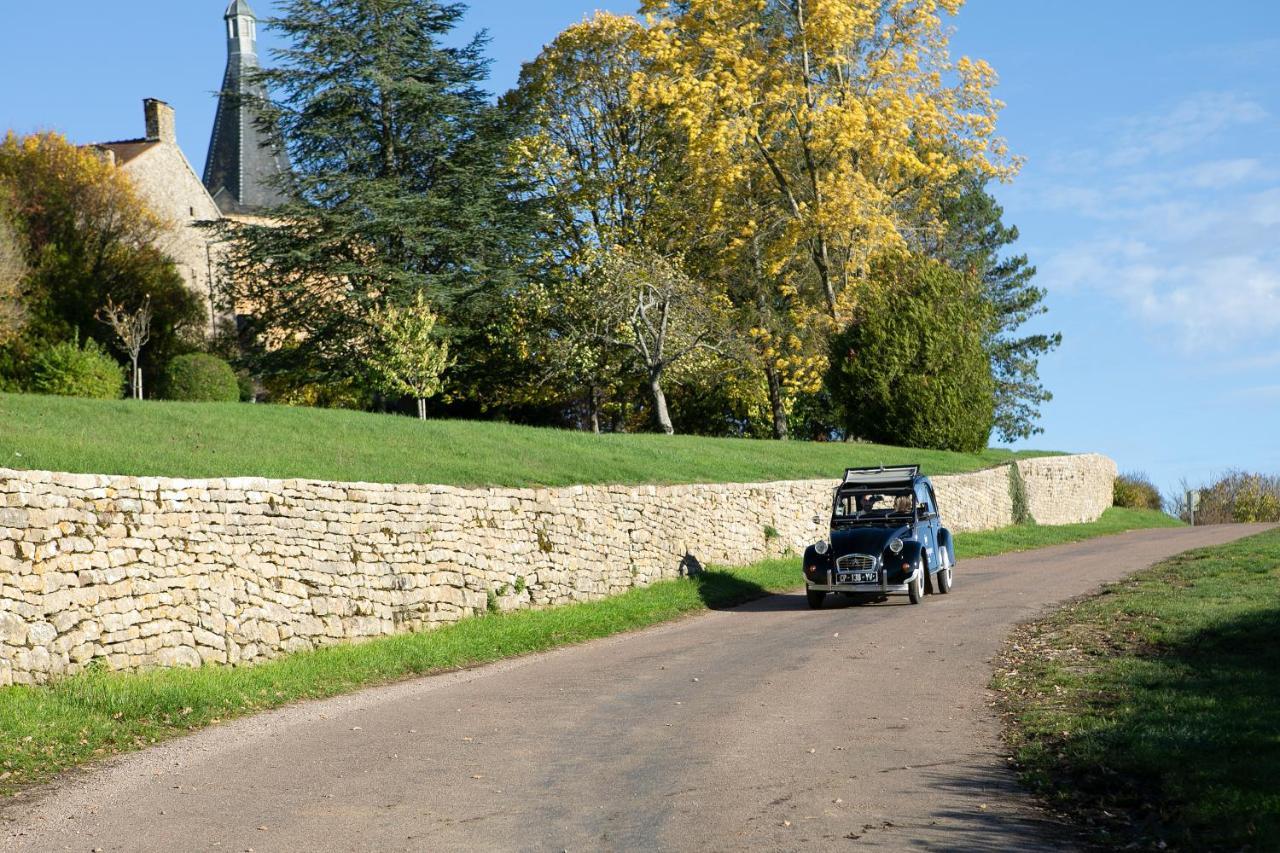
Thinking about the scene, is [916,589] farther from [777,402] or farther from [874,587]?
[777,402]

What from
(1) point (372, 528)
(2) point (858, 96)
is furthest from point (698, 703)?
(2) point (858, 96)

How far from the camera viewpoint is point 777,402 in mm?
43688

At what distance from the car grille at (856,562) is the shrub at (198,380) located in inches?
850

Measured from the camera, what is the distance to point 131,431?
20859mm

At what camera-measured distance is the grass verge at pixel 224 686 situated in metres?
10.3

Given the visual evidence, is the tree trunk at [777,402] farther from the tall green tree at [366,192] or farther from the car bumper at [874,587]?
the car bumper at [874,587]

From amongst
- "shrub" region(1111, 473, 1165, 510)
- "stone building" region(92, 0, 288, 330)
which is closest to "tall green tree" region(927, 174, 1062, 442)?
"shrub" region(1111, 473, 1165, 510)

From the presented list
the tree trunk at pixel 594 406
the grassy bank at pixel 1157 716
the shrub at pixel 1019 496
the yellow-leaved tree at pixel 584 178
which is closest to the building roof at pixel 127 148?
the yellow-leaved tree at pixel 584 178

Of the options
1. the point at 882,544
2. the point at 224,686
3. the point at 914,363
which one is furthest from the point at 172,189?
the point at 224,686

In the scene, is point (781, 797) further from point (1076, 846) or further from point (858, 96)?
point (858, 96)

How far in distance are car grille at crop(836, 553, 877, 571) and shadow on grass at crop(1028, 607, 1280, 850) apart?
23.9 feet

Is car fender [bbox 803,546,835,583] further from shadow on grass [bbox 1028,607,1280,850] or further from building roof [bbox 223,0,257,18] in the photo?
building roof [bbox 223,0,257,18]

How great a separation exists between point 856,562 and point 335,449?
32.1 feet

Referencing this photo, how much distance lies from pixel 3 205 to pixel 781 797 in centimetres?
3958
